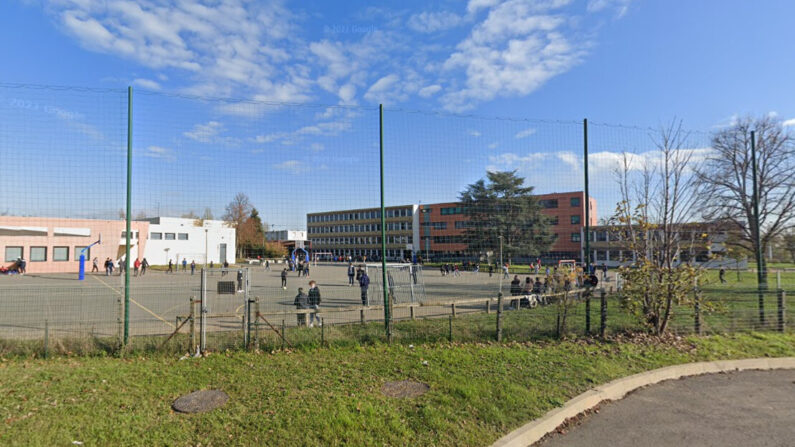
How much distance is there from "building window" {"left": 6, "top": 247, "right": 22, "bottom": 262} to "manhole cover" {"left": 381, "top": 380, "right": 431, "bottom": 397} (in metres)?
42.6

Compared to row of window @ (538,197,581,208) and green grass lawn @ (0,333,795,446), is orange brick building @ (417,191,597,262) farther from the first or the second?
green grass lawn @ (0,333,795,446)

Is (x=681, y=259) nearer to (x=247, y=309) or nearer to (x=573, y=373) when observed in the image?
(x=573, y=373)

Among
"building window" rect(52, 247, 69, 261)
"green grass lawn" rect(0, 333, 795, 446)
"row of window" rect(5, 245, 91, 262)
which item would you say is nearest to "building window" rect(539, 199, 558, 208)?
"green grass lawn" rect(0, 333, 795, 446)

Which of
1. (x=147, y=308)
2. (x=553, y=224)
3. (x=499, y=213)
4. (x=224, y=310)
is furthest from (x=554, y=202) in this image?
(x=147, y=308)

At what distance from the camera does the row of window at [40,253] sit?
34.0 metres

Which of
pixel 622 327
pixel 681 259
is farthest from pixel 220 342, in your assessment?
pixel 681 259

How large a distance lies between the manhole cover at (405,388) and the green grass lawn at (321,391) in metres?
0.13

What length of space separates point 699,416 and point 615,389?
3.23 ft

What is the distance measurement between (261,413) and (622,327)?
24.7 feet

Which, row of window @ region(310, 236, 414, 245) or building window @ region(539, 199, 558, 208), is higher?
building window @ region(539, 199, 558, 208)

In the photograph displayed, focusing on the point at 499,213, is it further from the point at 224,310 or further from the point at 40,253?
the point at 40,253

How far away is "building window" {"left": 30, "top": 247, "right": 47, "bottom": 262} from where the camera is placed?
1367 inches

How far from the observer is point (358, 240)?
12.6m

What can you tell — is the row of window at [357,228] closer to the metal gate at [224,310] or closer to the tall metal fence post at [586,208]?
the metal gate at [224,310]
